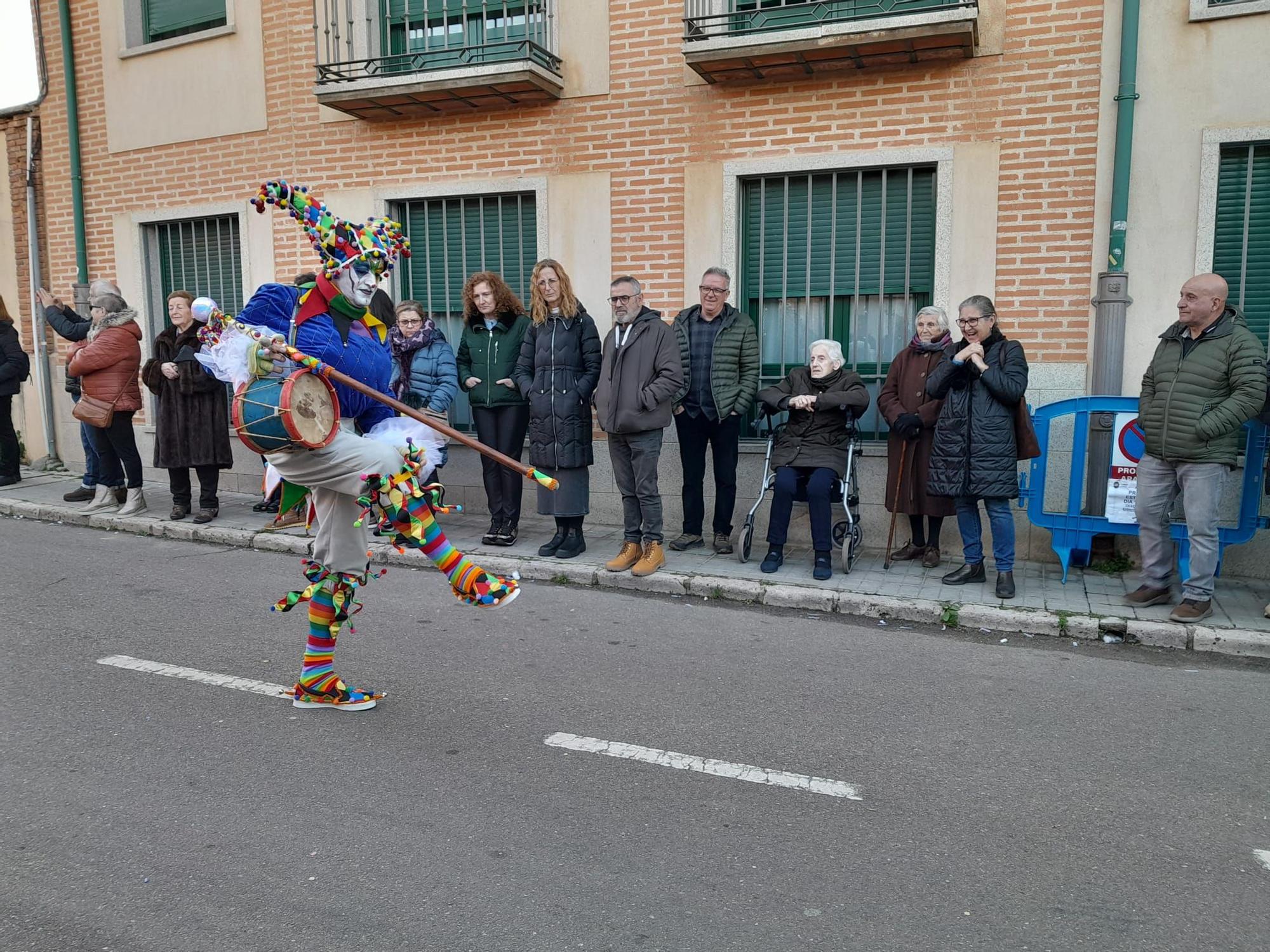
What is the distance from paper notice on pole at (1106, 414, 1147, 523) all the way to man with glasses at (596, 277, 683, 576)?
299 centimetres

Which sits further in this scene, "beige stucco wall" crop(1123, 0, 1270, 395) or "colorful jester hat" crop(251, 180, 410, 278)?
"beige stucco wall" crop(1123, 0, 1270, 395)

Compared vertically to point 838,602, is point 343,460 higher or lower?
higher

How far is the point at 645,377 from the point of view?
289 inches

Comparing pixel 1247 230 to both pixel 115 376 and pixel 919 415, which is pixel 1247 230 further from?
pixel 115 376

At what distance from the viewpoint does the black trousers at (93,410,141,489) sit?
9.40 m

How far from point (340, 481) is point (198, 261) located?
26.0 ft

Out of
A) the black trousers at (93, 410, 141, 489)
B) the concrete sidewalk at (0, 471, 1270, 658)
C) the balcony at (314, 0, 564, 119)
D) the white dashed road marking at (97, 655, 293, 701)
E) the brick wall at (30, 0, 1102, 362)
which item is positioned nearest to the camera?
the white dashed road marking at (97, 655, 293, 701)

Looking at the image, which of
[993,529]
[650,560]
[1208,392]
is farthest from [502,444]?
[1208,392]

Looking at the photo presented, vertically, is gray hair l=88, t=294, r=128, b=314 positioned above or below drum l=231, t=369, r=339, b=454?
above

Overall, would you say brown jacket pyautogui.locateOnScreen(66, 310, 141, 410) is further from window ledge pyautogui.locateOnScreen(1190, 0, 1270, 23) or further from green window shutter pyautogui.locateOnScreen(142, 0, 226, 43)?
window ledge pyautogui.locateOnScreen(1190, 0, 1270, 23)

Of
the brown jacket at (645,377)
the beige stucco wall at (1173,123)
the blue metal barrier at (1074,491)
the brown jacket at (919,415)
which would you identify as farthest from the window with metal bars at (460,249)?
the beige stucco wall at (1173,123)

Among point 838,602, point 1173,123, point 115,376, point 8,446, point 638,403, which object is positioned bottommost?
point 838,602

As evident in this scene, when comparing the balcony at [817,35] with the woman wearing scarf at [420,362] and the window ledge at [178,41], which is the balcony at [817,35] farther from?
the window ledge at [178,41]

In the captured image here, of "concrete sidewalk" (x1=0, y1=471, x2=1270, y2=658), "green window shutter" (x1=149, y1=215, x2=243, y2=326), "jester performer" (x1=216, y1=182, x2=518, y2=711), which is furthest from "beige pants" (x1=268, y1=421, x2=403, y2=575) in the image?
"green window shutter" (x1=149, y1=215, x2=243, y2=326)
